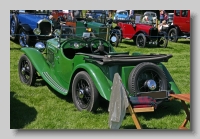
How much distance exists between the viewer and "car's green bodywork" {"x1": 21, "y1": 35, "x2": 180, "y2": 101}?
15.1ft

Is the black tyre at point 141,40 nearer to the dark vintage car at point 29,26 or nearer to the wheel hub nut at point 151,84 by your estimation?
the dark vintage car at point 29,26

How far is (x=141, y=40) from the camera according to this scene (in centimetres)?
1282

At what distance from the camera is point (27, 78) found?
21.3 ft

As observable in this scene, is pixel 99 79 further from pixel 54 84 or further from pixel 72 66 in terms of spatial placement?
pixel 54 84

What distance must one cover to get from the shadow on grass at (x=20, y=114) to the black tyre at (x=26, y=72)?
81 centimetres

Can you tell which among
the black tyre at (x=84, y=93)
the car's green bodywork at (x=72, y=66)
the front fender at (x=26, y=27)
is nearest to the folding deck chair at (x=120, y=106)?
the car's green bodywork at (x=72, y=66)

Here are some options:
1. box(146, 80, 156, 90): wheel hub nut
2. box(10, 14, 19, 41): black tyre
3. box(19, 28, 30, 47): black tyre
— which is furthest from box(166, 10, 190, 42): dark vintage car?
box(146, 80, 156, 90): wheel hub nut

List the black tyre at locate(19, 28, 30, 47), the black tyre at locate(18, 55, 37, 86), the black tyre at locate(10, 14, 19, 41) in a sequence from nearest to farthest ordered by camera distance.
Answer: the black tyre at locate(18, 55, 37, 86) → the black tyre at locate(19, 28, 30, 47) → the black tyre at locate(10, 14, 19, 41)

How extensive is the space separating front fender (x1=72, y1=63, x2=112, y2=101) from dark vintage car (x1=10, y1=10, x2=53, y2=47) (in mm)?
5622

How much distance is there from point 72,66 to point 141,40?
25.9ft

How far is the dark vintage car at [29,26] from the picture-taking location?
1040cm

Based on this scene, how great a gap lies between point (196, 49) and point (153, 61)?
2.10ft

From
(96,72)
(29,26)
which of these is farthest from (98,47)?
(29,26)

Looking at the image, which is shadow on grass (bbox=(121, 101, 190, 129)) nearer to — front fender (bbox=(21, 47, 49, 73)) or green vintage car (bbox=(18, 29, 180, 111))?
green vintage car (bbox=(18, 29, 180, 111))
